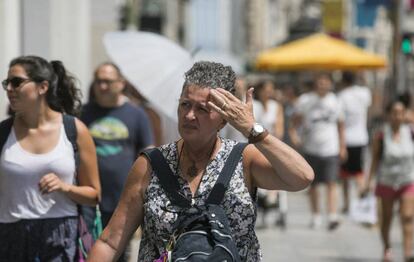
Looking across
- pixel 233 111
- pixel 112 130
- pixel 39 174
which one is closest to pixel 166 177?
pixel 233 111

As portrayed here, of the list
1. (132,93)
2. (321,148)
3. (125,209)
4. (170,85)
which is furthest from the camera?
(321,148)

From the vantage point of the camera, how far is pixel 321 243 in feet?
45.5

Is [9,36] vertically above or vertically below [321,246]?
above

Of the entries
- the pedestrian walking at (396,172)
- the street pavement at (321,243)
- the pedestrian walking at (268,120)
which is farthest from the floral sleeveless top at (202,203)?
the pedestrian walking at (268,120)

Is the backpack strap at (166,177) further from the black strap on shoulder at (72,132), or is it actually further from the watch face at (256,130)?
the black strap on shoulder at (72,132)

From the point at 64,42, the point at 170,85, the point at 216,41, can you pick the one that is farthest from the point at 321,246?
the point at 216,41

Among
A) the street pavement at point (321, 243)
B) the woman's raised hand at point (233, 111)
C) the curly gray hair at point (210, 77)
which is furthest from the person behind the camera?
the street pavement at point (321, 243)

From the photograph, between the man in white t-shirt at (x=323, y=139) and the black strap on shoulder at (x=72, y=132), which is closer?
the black strap on shoulder at (x=72, y=132)

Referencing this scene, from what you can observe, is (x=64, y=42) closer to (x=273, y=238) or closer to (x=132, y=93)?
(x=273, y=238)

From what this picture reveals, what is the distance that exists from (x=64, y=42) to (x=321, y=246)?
3.59m

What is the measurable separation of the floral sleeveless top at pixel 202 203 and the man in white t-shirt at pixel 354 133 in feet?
40.7

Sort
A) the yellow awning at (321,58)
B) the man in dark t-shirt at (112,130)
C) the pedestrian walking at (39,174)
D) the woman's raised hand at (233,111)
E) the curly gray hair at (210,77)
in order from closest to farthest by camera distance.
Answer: the woman's raised hand at (233,111) → the curly gray hair at (210,77) → the pedestrian walking at (39,174) → the man in dark t-shirt at (112,130) → the yellow awning at (321,58)

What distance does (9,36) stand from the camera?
35.3 ft

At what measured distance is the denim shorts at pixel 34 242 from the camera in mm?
6094
